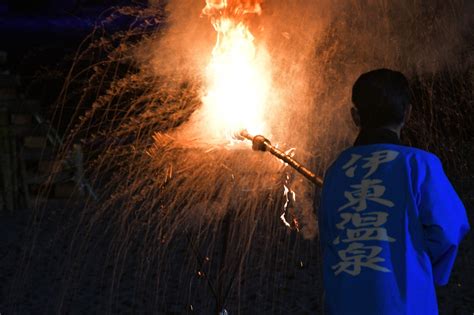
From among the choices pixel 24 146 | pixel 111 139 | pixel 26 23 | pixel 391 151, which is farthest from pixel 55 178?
pixel 391 151

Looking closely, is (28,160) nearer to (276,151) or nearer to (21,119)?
(21,119)

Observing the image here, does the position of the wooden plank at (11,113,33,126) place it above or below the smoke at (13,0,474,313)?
above

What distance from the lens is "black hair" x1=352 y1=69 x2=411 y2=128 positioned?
198cm

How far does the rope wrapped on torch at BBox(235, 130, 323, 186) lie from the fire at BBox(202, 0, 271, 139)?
0.85ft

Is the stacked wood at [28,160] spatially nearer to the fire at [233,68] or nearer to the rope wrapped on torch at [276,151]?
the fire at [233,68]

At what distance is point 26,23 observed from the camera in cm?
911

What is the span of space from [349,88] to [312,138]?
0.55m

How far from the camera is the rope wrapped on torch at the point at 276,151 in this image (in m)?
2.45

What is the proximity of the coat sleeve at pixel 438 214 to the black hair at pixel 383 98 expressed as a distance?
20 cm

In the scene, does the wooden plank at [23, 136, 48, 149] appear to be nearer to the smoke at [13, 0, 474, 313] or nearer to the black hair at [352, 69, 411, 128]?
the smoke at [13, 0, 474, 313]

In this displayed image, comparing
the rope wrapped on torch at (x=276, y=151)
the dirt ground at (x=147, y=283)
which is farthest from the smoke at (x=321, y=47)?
the rope wrapped on torch at (x=276, y=151)

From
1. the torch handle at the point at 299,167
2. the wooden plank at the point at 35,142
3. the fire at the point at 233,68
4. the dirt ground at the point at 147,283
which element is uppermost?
the wooden plank at the point at 35,142

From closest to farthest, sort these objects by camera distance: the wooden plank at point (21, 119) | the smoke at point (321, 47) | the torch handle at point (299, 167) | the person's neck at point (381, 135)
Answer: the person's neck at point (381, 135) < the torch handle at point (299, 167) < the smoke at point (321, 47) < the wooden plank at point (21, 119)

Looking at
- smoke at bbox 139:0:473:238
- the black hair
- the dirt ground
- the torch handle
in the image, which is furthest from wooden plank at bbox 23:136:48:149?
the black hair
